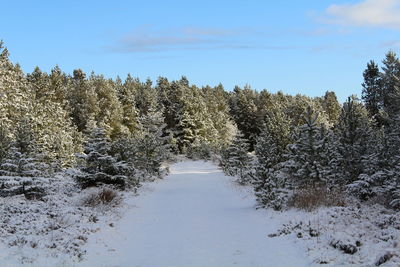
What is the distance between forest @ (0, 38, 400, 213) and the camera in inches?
641

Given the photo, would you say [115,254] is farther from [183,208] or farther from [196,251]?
[183,208]

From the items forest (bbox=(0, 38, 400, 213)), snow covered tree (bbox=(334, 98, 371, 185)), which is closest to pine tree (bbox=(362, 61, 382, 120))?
forest (bbox=(0, 38, 400, 213))

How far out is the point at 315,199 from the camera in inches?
561

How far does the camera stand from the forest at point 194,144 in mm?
16281

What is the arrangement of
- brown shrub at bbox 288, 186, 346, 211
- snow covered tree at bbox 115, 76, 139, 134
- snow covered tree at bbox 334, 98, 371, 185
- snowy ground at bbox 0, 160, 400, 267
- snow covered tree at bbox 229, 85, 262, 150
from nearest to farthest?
snowy ground at bbox 0, 160, 400, 267 < brown shrub at bbox 288, 186, 346, 211 < snow covered tree at bbox 334, 98, 371, 185 < snow covered tree at bbox 115, 76, 139, 134 < snow covered tree at bbox 229, 85, 262, 150

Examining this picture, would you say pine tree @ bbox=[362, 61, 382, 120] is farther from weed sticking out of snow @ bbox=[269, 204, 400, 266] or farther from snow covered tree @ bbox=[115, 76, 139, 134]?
weed sticking out of snow @ bbox=[269, 204, 400, 266]

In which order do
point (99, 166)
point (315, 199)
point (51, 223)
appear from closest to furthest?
1. point (51, 223)
2. point (315, 199)
3. point (99, 166)

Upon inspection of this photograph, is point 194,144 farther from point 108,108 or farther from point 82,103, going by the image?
point 82,103

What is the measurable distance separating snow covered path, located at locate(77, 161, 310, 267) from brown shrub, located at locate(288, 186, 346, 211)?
1.21 meters

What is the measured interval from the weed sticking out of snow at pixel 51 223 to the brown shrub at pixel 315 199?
247 inches

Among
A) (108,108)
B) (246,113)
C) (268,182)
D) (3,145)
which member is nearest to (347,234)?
(268,182)

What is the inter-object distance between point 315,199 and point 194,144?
46021 millimetres

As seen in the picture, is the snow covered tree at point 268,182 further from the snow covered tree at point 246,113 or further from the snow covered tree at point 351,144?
the snow covered tree at point 246,113

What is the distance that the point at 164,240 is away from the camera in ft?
37.2
